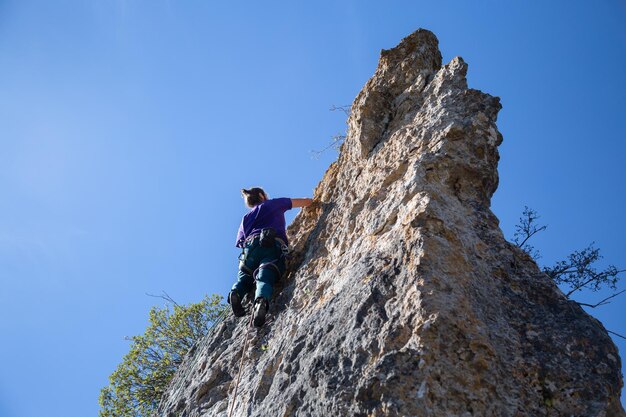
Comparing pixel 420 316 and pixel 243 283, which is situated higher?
pixel 243 283

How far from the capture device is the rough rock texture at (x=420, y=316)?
3189mm

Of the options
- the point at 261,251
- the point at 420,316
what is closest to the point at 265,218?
the point at 261,251

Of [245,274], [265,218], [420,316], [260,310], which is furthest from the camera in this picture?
[265,218]

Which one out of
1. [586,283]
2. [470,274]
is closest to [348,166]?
[470,274]

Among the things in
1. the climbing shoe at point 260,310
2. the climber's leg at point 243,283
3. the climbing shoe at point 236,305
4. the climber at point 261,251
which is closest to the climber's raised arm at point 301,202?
the climber at point 261,251

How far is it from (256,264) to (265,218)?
750mm

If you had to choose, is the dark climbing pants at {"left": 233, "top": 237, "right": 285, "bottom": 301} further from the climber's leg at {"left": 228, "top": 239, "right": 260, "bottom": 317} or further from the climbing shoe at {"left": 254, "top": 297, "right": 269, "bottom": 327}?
the climbing shoe at {"left": 254, "top": 297, "right": 269, "bottom": 327}

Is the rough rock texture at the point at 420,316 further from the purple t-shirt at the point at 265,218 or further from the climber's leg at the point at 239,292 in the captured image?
the purple t-shirt at the point at 265,218

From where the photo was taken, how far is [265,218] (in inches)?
268

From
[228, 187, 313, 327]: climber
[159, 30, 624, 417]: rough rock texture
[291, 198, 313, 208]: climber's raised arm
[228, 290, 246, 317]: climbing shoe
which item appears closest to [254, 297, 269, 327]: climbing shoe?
[228, 187, 313, 327]: climber

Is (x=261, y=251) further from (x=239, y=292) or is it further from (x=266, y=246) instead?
(x=239, y=292)

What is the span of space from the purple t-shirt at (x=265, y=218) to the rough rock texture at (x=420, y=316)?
0.59 meters

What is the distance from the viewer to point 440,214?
4.21 m

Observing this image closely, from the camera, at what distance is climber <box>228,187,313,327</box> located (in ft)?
18.6
